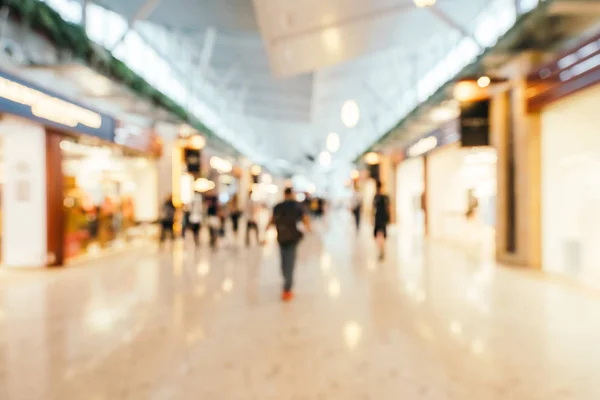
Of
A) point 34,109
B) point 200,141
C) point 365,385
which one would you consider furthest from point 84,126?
point 365,385

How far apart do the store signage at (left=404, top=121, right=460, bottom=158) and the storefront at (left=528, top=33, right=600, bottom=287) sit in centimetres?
389

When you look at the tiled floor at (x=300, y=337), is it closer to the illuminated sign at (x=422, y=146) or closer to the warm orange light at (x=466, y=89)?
the warm orange light at (x=466, y=89)

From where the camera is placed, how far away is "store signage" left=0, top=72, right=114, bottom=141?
6.72 meters

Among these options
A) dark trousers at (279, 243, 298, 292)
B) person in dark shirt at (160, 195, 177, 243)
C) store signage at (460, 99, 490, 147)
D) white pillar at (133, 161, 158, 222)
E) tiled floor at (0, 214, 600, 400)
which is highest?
store signage at (460, 99, 490, 147)

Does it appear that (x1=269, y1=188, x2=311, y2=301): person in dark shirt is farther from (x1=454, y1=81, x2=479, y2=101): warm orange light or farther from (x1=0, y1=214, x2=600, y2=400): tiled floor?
(x1=454, y1=81, x2=479, y2=101): warm orange light

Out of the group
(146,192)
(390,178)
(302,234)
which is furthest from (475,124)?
(390,178)

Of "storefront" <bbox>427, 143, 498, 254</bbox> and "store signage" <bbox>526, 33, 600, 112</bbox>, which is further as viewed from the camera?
"storefront" <bbox>427, 143, 498, 254</bbox>

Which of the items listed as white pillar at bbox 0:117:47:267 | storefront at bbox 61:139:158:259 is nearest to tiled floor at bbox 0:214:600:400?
white pillar at bbox 0:117:47:267

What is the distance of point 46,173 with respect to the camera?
326 inches

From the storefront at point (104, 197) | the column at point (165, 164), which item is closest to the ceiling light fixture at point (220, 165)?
the column at point (165, 164)

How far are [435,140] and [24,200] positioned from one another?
11401mm

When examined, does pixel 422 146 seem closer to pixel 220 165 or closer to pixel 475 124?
pixel 475 124

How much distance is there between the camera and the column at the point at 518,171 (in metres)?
7.80

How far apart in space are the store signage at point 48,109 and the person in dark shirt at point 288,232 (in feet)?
15.9
